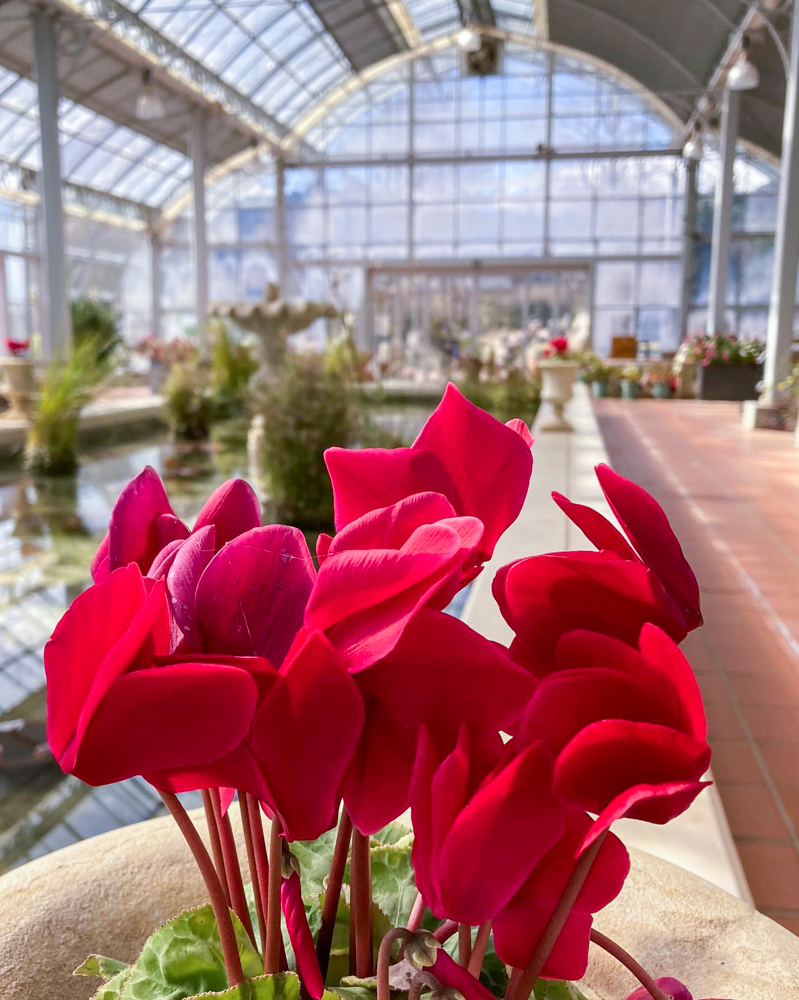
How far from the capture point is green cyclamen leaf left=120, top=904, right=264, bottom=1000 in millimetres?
442

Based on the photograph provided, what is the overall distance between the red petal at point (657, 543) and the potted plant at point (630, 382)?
15003 millimetres

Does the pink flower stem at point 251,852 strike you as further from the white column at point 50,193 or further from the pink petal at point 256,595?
the white column at point 50,193

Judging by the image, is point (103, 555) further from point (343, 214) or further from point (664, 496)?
point (343, 214)

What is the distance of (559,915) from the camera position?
Answer: 333 mm

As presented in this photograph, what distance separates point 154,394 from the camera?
47.2ft

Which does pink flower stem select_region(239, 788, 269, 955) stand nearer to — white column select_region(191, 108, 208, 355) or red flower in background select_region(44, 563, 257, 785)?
red flower in background select_region(44, 563, 257, 785)

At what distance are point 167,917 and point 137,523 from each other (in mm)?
371

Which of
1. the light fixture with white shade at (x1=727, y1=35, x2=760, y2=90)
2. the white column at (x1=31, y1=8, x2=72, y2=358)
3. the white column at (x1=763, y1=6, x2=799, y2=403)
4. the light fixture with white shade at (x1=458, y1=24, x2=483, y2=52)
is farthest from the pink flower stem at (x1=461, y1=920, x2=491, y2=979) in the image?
the light fixture with white shade at (x1=458, y1=24, x2=483, y2=52)

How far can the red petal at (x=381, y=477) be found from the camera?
377 millimetres

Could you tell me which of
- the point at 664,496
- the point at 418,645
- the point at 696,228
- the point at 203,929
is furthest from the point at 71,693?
the point at 696,228

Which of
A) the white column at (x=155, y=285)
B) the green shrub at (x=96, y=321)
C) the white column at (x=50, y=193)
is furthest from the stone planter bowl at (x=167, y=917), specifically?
the white column at (x=155, y=285)

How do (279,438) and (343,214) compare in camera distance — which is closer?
(279,438)

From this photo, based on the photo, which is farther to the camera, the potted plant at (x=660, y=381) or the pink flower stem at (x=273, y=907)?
the potted plant at (x=660, y=381)

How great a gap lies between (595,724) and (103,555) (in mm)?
259
